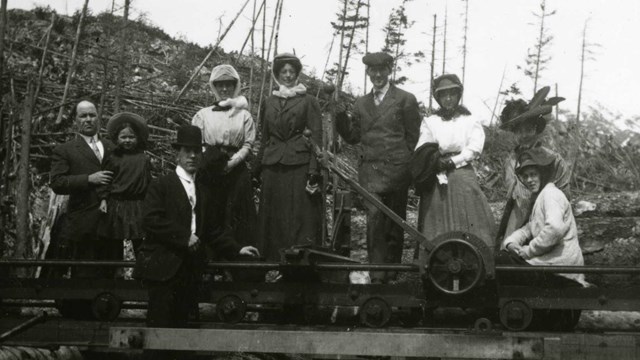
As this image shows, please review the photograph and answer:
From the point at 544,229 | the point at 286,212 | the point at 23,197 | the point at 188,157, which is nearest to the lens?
the point at 188,157

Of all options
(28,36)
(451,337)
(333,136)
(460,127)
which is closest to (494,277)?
(451,337)

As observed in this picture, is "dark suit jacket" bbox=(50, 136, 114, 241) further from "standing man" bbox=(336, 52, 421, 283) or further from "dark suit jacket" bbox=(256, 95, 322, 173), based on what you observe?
"standing man" bbox=(336, 52, 421, 283)

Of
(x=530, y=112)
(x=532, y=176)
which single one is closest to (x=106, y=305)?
(x=532, y=176)

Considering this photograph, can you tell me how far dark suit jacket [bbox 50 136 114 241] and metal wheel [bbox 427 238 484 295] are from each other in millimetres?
2769

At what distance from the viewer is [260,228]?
22.8 feet

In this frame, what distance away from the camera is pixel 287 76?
6.99 metres

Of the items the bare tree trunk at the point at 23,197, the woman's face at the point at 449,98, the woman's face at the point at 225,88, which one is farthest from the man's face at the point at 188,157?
the bare tree trunk at the point at 23,197

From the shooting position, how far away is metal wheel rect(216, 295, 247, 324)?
19.7 ft

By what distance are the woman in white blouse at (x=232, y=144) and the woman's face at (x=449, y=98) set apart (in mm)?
1666

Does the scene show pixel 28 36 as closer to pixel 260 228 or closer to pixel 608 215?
pixel 260 228

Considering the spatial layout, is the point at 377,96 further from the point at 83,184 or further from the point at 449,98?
the point at 83,184

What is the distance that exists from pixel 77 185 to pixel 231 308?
164cm

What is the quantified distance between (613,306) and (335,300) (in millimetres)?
1965

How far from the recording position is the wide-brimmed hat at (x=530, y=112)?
676 cm
